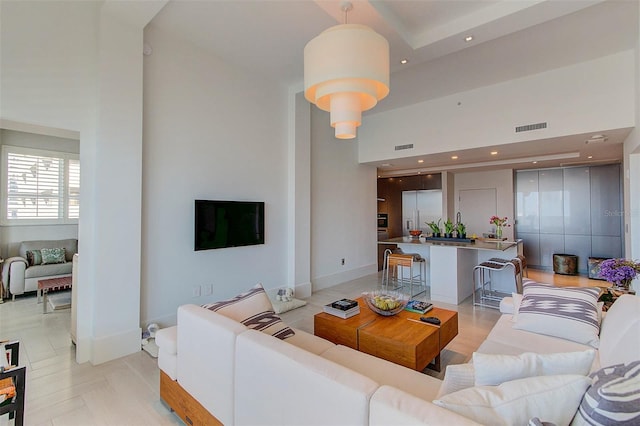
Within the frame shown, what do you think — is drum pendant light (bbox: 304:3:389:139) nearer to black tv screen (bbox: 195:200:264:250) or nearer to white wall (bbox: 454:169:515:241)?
black tv screen (bbox: 195:200:264:250)

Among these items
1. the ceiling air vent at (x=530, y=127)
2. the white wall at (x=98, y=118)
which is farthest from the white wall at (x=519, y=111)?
the white wall at (x=98, y=118)

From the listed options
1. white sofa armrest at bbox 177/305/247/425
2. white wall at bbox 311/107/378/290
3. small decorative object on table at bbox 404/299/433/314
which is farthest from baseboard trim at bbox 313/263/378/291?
white sofa armrest at bbox 177/305/247/425

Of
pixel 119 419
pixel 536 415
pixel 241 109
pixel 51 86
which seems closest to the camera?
pixel 536 415

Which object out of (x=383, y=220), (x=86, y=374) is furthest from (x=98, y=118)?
(x=383, y=220)

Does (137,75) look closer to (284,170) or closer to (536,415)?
(284,170)

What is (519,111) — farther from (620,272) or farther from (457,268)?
(620,272)

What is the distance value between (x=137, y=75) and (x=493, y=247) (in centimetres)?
510

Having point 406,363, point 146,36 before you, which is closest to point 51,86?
point 146,36

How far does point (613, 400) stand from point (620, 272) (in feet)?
6.91

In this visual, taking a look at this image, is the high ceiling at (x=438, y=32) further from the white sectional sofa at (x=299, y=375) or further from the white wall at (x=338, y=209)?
the white sectional sofa at (x=299, y=375)

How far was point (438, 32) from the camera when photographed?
3.30 m

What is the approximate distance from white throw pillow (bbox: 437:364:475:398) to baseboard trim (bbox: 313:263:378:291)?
432 cm

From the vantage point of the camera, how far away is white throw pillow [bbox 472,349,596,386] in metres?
1.15

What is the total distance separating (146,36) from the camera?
3.40 metres
